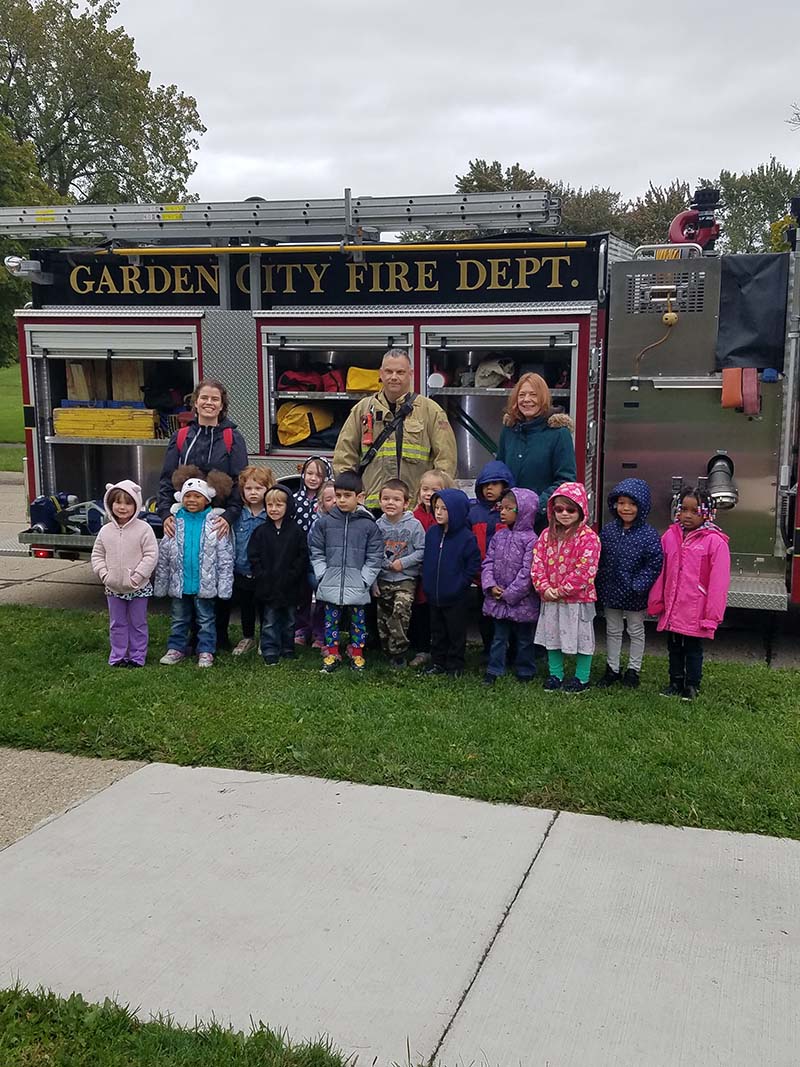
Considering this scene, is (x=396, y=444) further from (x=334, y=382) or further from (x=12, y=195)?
(x=12, y=195)

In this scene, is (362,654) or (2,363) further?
(2,363)

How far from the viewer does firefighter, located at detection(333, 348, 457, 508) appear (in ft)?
20.9

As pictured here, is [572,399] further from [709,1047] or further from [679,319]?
[709,1047]

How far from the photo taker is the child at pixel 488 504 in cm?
602

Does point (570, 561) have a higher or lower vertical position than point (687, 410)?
lower

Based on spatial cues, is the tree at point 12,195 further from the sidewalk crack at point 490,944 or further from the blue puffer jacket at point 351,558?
the sidewalk crack at point 490,944

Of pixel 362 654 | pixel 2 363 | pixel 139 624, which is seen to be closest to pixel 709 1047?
pixel 362 654

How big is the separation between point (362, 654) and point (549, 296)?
2.70 metres

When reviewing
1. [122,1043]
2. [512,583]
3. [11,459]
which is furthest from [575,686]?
[11,459]

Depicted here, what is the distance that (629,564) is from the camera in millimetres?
5660

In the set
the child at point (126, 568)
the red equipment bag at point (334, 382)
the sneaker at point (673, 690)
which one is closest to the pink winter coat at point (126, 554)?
the child at point (126, 568)

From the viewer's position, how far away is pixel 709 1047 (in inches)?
109

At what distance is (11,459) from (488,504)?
1650 centimetres

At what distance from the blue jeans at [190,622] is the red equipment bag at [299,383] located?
77.2 inches
